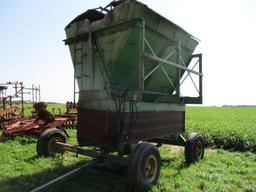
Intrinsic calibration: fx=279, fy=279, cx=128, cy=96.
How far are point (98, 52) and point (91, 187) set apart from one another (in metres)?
2.87

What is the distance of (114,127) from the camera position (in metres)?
5.65

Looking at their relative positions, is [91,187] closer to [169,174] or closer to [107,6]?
[169,174]

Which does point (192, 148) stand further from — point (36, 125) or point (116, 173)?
point (36, 125)

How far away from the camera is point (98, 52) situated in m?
6.25

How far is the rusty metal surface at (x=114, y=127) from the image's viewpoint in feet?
18.5

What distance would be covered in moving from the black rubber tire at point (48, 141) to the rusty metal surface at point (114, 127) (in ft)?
4.17

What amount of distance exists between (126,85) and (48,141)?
2656 mm

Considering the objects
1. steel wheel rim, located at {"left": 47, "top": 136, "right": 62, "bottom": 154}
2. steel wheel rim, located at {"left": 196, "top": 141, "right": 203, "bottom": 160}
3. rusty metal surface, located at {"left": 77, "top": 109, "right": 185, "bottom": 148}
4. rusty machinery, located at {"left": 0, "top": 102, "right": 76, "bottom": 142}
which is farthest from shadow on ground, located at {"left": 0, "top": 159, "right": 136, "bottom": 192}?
rusty machinery, located at {"left": 0, "top": 102, "right": 76, "bottom": 142}

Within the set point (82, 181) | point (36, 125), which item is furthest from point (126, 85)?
point (36, 125)

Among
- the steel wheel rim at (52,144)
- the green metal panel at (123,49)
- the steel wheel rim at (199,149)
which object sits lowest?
the steel wheel rim at (199,149)

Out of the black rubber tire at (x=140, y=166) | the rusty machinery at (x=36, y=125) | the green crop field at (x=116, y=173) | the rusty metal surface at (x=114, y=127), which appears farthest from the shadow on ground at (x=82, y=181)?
the rusty machinery at (x=36, y=125)

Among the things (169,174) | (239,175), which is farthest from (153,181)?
(239,175)

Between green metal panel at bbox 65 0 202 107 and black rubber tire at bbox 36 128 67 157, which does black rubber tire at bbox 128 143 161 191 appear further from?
black rubber tire at bbox 36 128 67 157

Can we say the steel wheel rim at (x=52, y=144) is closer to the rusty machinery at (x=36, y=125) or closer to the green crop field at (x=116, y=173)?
the green crop field at (x=116, y=173)
